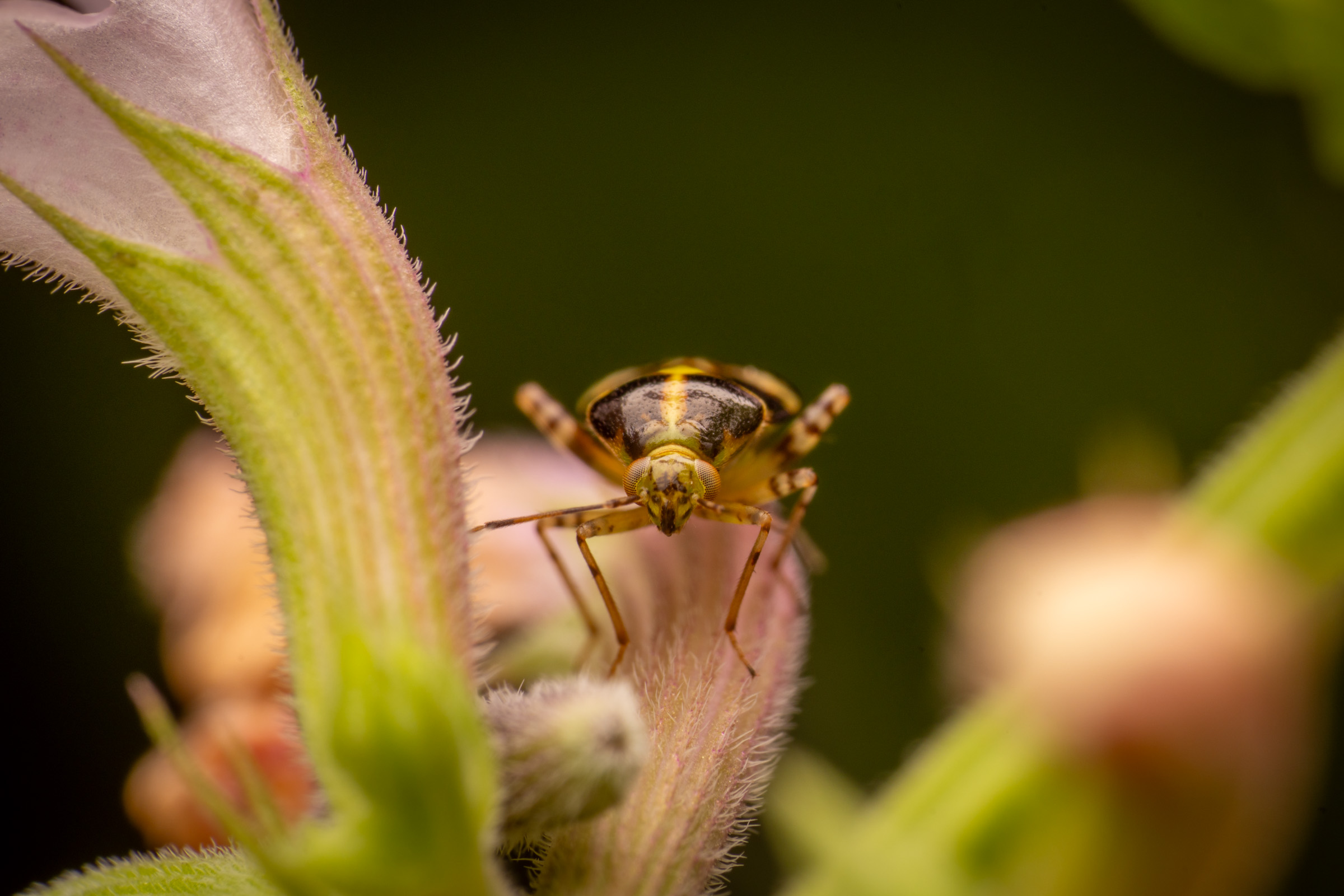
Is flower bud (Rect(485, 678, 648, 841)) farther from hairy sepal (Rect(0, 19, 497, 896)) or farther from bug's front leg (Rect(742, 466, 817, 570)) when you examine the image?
bug's front leg (Rect(742, 466, 817, 570))

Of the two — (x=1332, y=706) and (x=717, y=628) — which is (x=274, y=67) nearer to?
(x=717, y=628)

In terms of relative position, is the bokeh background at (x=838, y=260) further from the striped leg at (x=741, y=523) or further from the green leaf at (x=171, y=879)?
the green leaf at (x=171, y=879)

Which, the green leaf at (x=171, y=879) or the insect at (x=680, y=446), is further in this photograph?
the insect at (x=680, y=446)

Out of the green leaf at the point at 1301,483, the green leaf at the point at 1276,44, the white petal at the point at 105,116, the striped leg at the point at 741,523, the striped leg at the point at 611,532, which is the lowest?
the striped leg at the point at 611,532

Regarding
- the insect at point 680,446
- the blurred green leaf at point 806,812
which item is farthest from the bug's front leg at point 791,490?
the blurred green leaf at point 806,812

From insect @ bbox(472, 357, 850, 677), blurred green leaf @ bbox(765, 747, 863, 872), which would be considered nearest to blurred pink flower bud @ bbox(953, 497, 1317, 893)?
blurred green leaf @ bbox(765, 747, 863, 872)

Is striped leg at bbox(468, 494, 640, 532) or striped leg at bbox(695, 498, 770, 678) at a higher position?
striped leg at bbox(695, 498, 770, 678)
